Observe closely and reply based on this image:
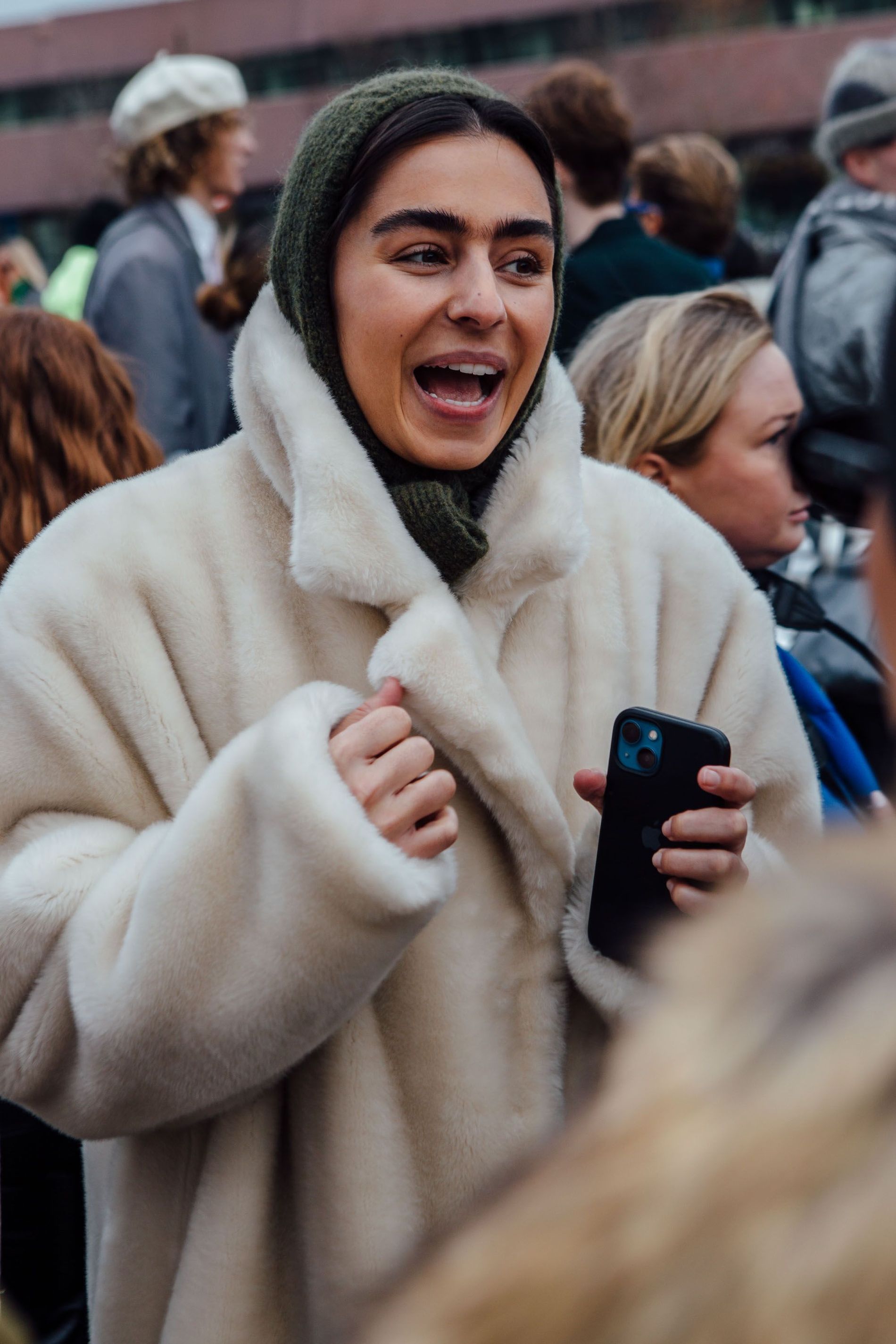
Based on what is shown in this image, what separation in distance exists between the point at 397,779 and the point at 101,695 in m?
0.36

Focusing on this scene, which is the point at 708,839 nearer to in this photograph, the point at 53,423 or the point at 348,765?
the point at 348,765

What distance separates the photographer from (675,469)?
2555 mm

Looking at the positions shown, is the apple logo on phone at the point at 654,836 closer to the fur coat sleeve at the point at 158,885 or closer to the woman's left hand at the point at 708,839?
the woman's left hand at the point at 708,839

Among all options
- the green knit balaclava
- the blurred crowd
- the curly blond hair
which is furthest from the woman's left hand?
the curly blond hair

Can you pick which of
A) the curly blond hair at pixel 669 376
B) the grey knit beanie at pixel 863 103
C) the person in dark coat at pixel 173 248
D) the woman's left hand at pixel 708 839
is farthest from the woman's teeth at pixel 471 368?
the grey knit beanie at pixel 863 103

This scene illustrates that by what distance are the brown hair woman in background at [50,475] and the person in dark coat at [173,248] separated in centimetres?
136

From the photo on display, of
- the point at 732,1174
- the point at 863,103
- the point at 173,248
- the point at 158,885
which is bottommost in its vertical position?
the point at 173,248

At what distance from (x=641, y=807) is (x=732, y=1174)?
1033 mm

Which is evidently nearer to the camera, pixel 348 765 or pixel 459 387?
pixel 348 765

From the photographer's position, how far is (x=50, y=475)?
8.30 feet

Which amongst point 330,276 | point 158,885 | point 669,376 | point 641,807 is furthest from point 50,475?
point 641,807

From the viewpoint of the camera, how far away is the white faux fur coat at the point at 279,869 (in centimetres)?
143

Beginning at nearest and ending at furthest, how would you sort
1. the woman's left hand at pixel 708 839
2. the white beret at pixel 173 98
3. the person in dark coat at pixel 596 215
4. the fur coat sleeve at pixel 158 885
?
the fur coat sleeve at pixel 158 885, the woman's left hand at pixel 708 839, the person in dark coat at pixel 596 215, the white beret at pixel 173 98

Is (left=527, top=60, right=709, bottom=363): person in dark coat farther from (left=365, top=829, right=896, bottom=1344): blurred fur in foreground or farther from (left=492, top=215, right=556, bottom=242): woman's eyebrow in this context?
(left=365, top=829, right=896, bottom=1344): blurred fur in foreground
